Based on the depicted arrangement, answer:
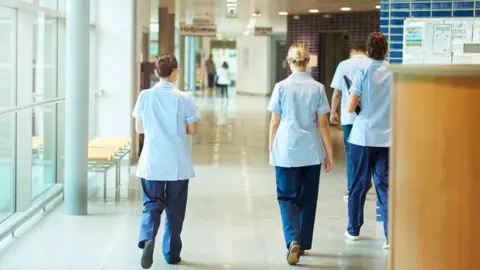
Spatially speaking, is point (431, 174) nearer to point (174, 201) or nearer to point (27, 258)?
point (174, 201)

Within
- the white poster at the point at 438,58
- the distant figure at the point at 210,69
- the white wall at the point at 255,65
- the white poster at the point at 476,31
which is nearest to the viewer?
the white poster at the point at 476,31

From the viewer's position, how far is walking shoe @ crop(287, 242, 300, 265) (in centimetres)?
599

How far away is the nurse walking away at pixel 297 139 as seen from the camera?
19.7 feet

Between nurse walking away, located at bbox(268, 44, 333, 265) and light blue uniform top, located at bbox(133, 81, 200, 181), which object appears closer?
light blue uniform top, located at bbox(133, 81, 200, 181)

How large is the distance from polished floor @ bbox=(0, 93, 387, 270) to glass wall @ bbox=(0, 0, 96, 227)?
496 mm

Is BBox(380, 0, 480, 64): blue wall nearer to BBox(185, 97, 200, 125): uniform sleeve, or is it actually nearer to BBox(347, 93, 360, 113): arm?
BBox(347, 93, 360, 113): arm

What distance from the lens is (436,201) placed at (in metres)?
3.44

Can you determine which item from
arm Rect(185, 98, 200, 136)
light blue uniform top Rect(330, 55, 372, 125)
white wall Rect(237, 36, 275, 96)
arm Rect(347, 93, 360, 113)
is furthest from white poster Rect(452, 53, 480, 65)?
white wall Rect(237, 36, 275, 96)

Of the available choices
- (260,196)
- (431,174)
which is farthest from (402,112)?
(260,196)

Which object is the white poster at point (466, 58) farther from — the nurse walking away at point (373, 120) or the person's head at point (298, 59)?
the person's head at point (298, 59)

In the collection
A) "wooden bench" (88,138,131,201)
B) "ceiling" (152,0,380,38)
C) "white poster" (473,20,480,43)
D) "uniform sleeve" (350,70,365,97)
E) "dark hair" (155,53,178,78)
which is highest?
"ceiling" (152,0,380,38)

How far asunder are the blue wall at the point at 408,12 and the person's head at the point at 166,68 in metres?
2.39

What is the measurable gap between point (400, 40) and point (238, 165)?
191 inches

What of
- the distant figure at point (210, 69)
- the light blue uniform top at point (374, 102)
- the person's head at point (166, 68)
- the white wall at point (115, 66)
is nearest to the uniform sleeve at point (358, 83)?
the light blue uniform top at point (374, 102)
